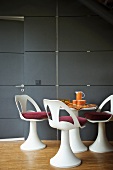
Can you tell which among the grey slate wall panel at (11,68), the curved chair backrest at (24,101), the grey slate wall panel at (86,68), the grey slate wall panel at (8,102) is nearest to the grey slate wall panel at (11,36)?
the grey slate wall panel at (11,68)

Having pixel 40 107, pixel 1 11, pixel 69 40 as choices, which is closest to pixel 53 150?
pixel 40 107

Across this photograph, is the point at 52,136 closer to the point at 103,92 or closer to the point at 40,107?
the point at 40,107

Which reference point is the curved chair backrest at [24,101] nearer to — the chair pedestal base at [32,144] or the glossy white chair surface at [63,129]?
the chair pedestal base at [32,144]

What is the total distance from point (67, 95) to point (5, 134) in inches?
62.7

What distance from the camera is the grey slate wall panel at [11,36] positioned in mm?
5234

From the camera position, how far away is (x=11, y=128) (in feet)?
17.5

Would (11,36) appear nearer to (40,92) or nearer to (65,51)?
(65,51)

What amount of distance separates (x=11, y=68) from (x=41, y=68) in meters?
0.67

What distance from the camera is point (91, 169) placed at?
11.6ft

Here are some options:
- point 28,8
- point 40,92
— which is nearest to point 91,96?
point 40,92

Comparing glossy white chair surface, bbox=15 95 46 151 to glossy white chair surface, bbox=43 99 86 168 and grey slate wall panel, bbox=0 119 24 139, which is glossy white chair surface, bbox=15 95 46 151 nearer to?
grey slate wall panel, bbox=0 119 24 139

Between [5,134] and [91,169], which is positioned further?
[5,134]

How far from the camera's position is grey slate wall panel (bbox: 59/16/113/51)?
509 centimetres

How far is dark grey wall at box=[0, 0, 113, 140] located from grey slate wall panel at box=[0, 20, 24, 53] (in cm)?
21
